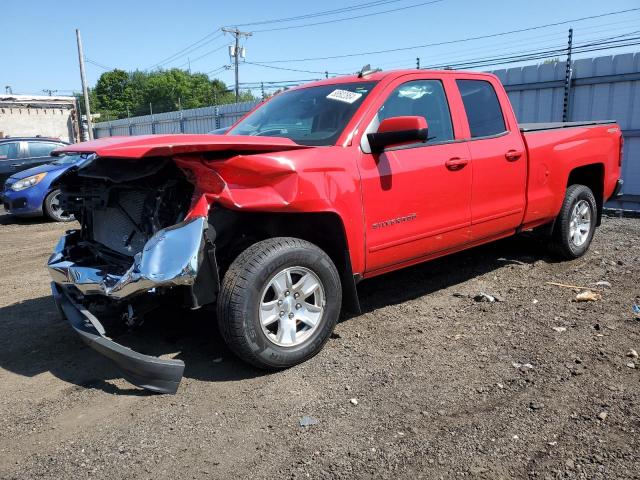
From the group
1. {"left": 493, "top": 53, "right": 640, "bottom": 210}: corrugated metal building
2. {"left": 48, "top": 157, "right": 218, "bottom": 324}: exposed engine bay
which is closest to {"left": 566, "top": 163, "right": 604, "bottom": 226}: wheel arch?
{"left": 493, "top": 53, "right": 640, "bottom": 210}: corrugated metal building

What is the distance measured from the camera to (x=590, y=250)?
21.1 ft

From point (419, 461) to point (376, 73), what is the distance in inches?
118

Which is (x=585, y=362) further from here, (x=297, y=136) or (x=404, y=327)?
(x=297, y=136)

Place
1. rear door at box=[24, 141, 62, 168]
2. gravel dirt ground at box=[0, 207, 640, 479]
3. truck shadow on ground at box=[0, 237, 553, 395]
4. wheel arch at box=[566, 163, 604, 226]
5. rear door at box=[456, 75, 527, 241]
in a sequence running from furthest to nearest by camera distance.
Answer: rear door at box=[24, 141, 62, 168], wheel arch at box=[566, 163, 604, 226], rear door at box=[456, 75, 527, 241], truck shadow on ground at box=[0, 237, 553, 395], gravel dirt ground at box=[0, 207, 640, 479]

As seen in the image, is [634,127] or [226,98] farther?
[226,98]

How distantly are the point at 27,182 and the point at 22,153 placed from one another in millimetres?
2476

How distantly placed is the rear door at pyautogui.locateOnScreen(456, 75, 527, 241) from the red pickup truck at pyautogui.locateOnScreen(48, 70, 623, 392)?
2cm

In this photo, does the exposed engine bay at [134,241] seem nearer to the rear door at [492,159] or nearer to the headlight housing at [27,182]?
the rear door at [492,159]

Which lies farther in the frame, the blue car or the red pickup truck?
the blue car

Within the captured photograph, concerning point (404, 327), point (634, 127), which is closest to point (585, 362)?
point (404, 327)

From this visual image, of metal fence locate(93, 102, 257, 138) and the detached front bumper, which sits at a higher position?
metal fence locate(93, 102, 257, 138)

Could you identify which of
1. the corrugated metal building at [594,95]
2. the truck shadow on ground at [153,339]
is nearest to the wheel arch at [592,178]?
the truck shadow on ground at [153,339]

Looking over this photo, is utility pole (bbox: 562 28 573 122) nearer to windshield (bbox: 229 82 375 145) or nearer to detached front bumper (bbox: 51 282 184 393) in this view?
windshield (bbox: 229 82 375 145)

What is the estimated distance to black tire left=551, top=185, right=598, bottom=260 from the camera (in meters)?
5.66
